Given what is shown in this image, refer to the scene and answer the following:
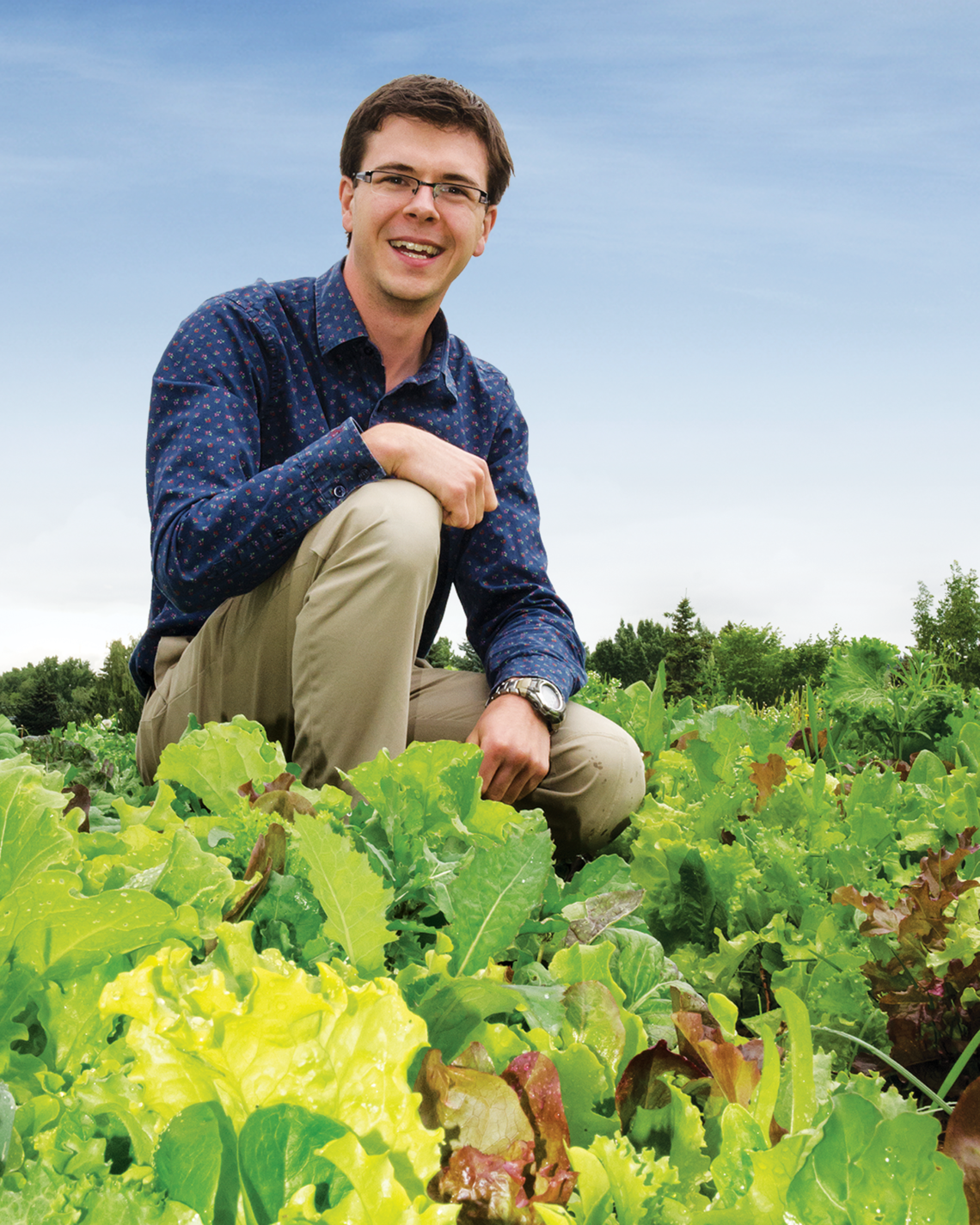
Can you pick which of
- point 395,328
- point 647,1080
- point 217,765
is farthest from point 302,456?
point 647,1080

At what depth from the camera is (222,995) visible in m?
0.81

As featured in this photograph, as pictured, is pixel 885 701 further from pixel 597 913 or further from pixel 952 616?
pixel 952 616

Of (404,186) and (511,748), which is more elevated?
(404,186)

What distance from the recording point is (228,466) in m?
3.52

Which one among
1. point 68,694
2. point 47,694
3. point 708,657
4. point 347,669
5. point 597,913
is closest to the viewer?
point 597,913

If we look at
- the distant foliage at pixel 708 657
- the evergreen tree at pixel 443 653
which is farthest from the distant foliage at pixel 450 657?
the distant foliage at pixel 708 657

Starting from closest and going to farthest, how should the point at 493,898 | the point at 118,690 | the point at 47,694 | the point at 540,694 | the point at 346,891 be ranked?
the point at 346,891
the point at 493,898
the point at 540,694
the point at 118,690
the point at 47,694

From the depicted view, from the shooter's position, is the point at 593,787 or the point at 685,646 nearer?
the point at 593,787

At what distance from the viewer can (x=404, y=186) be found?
403cm

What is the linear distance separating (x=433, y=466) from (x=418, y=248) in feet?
3.77

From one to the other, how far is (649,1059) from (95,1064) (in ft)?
1.85

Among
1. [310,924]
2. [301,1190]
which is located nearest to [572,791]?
[310,924]

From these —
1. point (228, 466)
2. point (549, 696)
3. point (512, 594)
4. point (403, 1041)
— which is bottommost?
point (403, 1041)

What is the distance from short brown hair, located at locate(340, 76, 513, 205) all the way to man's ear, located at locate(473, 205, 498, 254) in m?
0.12
